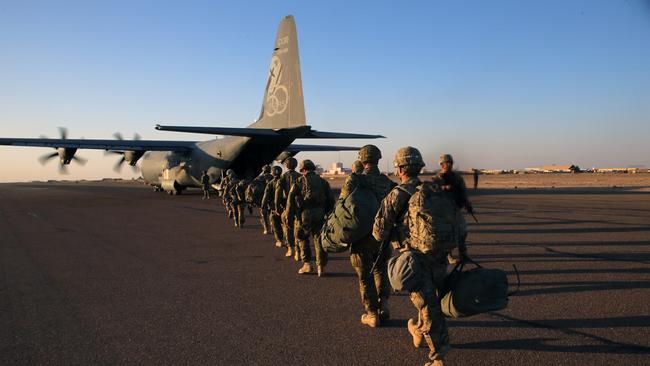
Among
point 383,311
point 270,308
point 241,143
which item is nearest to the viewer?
point 383,311

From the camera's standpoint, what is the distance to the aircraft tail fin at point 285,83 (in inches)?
834

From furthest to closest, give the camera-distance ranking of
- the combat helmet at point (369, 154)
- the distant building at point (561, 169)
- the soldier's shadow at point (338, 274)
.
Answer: the distant building at point (561, 169) < the soldier's shadow at point (338, 274) < the combat helmet at point (369, 154)

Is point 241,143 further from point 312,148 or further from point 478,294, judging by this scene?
point 478,294

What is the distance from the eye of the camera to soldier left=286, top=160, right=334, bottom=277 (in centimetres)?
729

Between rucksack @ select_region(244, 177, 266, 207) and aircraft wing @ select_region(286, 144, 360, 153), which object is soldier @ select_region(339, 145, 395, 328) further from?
aircraft wing @ select_region(286, 144, 360, 153)

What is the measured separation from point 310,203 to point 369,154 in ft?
7.47

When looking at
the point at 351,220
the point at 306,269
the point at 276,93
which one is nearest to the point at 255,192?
the point at 306,269

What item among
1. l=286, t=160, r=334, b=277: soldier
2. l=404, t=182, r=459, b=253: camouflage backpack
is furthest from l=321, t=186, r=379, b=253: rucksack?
l=286, t=160, r=334, b=277: soldier

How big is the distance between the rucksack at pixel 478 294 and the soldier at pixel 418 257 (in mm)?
155

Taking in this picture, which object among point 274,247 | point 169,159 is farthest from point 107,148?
point 274,247

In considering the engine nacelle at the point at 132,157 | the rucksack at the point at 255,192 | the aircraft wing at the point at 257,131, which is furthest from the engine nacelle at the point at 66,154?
the rucksack at the point at 255,192

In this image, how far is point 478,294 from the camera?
376 cm

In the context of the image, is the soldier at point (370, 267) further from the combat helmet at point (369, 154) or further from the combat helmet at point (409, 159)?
the combat helmet at point (409, 159)

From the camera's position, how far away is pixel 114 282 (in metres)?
7.13
